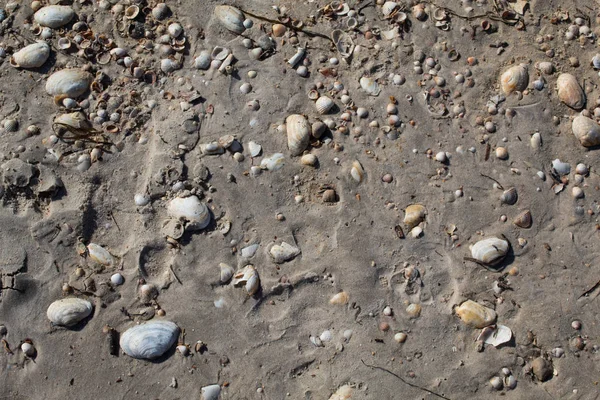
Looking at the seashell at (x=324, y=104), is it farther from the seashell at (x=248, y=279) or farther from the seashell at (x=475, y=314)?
the seashell at (x=475, y=314)

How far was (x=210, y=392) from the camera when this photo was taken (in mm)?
3049

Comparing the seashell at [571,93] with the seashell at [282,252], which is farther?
the seashell at [571,93]

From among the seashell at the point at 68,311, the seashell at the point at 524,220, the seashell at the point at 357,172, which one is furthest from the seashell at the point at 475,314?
the seashell at the point at 68,311

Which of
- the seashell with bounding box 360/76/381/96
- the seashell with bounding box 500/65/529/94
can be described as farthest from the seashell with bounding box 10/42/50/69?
the seashell with bounding box 500/65/529/94

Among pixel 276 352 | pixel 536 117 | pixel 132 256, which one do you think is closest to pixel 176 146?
pixel 132 256

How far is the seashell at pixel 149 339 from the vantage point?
3.02 meters

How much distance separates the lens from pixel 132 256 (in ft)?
10.4

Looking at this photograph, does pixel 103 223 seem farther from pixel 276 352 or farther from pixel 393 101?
pixel 393 101

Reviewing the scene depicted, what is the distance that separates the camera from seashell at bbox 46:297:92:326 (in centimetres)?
304

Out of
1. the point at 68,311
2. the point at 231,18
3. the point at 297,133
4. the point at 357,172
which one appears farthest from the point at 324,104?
the point at 68,311

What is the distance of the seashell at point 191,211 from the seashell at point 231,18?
3.98 feet

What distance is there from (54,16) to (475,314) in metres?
3.38

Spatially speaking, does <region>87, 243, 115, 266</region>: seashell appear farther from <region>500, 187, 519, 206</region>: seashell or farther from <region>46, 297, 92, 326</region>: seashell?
<region>500, 187, 519, 206</region>: seashell

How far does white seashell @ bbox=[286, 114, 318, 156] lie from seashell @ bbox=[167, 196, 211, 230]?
0.69 m
